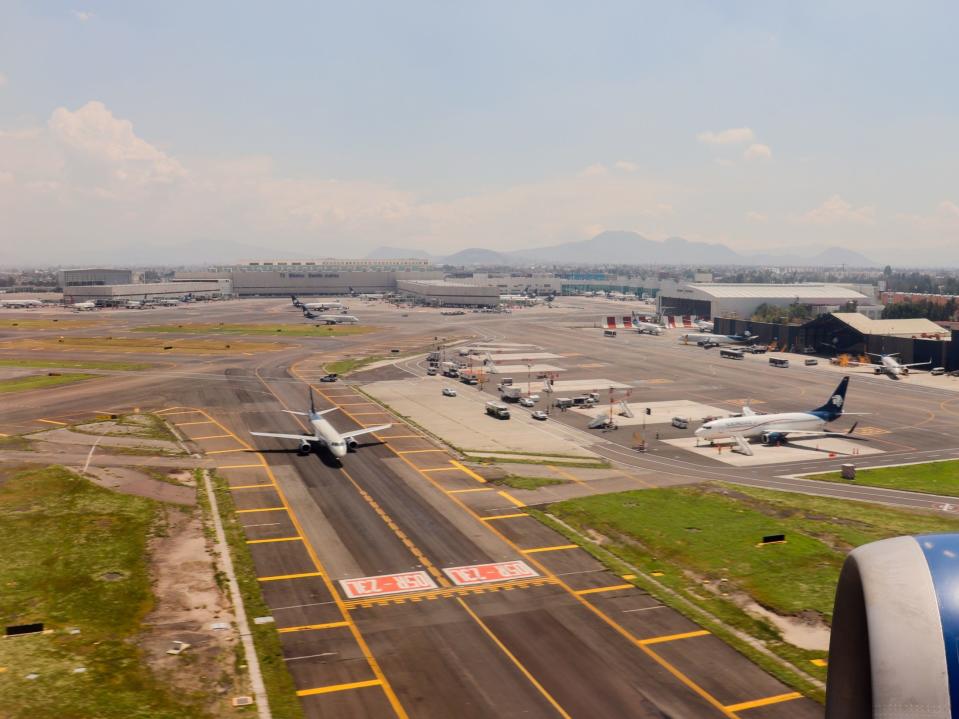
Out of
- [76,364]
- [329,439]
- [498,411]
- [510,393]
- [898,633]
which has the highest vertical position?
[898,633]

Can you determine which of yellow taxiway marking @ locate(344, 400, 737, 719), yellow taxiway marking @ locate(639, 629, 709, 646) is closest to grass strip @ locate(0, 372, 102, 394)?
yellow taxiway marking @ locate(344, 400, 737, 719)

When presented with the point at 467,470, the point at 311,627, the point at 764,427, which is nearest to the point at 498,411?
the point at 467,470

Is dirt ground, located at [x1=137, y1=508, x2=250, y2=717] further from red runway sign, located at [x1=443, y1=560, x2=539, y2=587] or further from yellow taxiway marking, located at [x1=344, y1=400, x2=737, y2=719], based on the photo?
yellow taxiway marking, located at [x1=344, y1=400, x2=737, y2=719]

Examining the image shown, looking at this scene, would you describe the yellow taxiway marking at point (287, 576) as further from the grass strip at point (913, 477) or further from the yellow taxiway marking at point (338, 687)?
the grass strip at point (913, 477)

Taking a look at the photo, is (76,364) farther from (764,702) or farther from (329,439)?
(764,702)

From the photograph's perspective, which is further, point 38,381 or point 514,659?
point 38,381

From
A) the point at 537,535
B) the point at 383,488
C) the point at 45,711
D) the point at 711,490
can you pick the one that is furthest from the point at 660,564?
the point at 45,711

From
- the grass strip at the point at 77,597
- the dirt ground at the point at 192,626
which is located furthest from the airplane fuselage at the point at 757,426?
the grass strip at the point at 77,597
